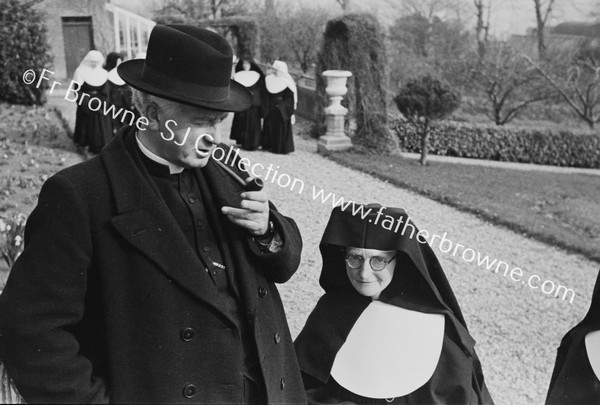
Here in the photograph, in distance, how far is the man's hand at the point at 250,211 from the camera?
1.80 meters

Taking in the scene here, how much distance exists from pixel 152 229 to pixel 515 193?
935 centimetres

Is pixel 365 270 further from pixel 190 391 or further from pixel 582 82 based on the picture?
pixel 582 82

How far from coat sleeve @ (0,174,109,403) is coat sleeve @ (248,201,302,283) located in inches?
20.6

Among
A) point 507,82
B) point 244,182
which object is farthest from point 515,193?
point 244,182

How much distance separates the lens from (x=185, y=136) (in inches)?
70.7

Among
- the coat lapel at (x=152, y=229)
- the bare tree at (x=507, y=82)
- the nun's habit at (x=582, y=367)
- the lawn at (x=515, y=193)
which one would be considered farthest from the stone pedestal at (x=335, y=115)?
the coat lapel at (x=152, y=229)

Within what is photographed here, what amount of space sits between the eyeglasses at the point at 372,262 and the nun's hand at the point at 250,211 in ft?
3.00

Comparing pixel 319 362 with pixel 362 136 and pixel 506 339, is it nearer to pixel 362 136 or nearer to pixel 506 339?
pixel 506 339

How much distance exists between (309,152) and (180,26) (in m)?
9.62

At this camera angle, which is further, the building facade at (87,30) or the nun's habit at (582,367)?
the building facade at (87,30)

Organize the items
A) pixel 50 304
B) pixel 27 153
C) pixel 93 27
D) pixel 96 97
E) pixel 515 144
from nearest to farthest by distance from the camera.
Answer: pixel 50 304 < pixel 27 153 < pixel 96 97 < pixel 515 144 < pixel 93 27

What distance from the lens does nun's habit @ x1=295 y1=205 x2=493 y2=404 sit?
105 inches

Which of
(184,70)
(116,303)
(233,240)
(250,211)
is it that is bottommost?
(116,303)

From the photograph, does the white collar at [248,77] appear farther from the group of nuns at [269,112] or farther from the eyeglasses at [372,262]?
the eyeglasses at [372,262]
